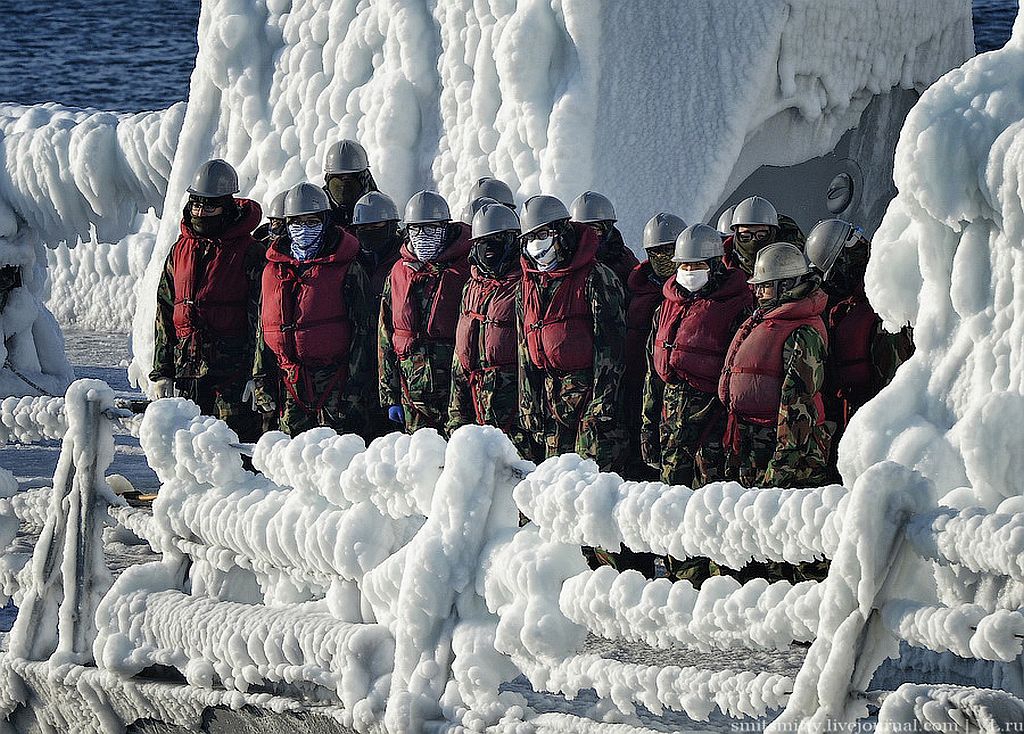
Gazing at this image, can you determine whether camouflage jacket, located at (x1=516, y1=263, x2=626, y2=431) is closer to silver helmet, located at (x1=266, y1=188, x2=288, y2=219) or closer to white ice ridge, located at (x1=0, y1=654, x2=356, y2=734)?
silver helmet, located at (x1=266, y1=188, x2=288, y2=219)

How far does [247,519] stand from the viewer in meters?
6.39

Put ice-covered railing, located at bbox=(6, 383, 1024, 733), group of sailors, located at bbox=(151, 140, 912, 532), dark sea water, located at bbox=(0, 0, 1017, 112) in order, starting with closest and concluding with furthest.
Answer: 1. ice-covered railing, located at bbox=(6, 383, 1024, 733)
2. group of sailors, located at bbox=(151, 140, 912, 532)
3. dark sea water, located at bbox=(0, 0, 1017, 112)

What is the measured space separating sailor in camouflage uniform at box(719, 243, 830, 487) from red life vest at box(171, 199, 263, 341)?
10.2 feet

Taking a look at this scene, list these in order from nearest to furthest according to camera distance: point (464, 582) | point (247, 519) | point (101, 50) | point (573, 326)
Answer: point (464, 582) → point (247, 519) → point (573, 326) → point (101, 50)

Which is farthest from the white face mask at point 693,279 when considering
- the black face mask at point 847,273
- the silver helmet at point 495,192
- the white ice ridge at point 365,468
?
the silver helmet at point 495,192

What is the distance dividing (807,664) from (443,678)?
1.41 meters

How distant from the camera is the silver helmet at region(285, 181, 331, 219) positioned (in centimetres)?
858

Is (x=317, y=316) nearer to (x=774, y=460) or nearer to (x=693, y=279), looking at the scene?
(x=693, y=279)

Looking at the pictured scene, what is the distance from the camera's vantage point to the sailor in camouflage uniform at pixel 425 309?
827cm

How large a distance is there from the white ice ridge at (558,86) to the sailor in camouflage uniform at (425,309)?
1.81 metres

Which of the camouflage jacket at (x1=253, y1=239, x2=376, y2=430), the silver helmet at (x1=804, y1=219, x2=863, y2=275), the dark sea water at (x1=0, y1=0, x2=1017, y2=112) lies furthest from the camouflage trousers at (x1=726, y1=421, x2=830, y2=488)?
the dark sea water at (x1=0, y1=0, x2=1017, y2=112)

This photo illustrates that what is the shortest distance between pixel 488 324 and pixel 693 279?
3.31ft

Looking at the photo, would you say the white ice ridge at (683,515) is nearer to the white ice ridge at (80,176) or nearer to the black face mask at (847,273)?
the black face mask at (847,273)

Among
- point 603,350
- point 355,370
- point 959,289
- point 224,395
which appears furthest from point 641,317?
point 224,395
